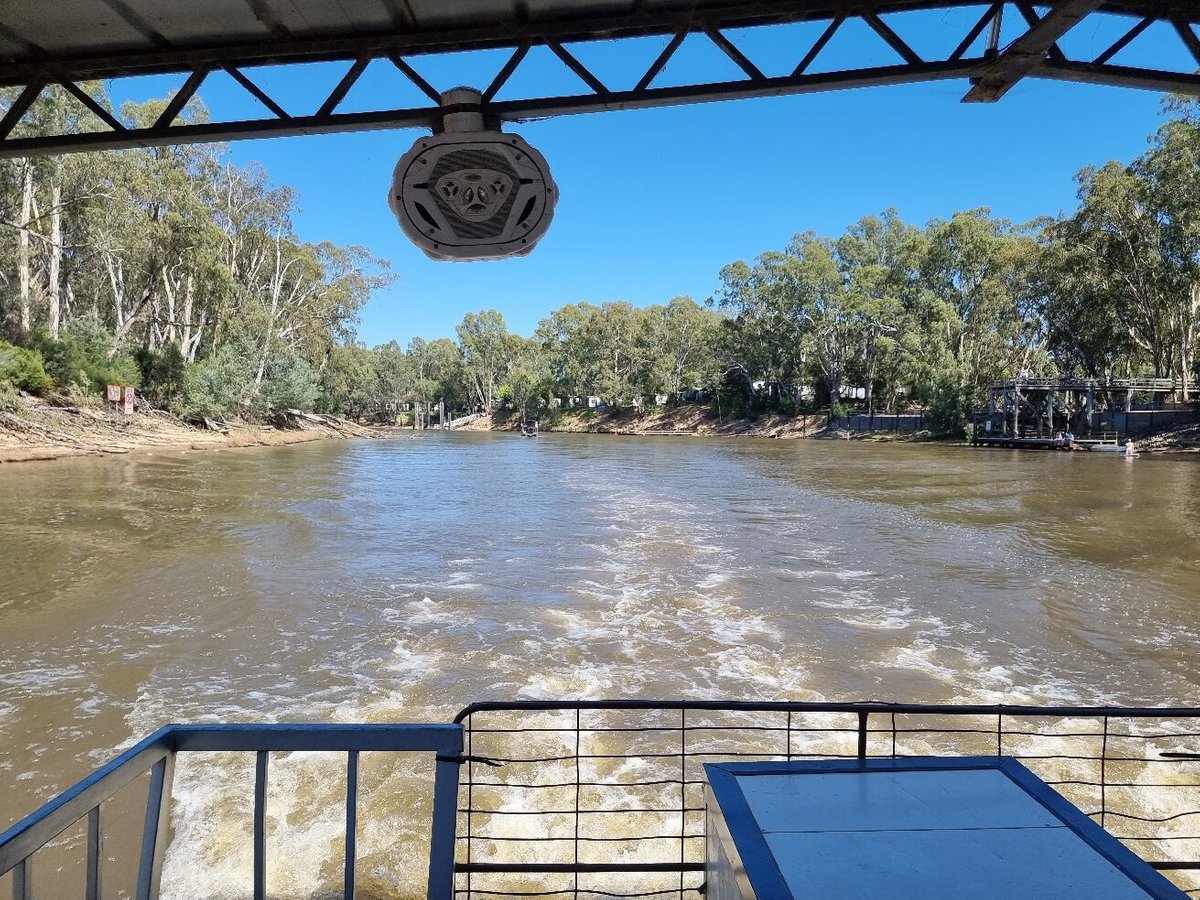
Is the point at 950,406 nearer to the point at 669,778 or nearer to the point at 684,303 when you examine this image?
the point at 684,303

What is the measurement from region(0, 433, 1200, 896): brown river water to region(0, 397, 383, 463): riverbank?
8.99 metres

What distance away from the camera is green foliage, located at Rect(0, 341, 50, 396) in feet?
80.5

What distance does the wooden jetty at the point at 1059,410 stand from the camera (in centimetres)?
3784

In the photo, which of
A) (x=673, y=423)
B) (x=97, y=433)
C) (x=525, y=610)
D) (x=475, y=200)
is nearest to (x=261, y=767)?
(x=475, y=200)

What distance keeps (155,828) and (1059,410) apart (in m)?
49.3

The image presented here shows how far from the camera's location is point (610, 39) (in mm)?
3904

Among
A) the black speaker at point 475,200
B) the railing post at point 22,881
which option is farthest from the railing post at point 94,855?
the black speaker at point 475,200

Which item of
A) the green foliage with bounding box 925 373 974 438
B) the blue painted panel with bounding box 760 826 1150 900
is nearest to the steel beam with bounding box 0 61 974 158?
the blue painted panel with bounding box 760 826 1150 900

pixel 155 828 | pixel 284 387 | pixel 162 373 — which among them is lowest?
pixel 155 828

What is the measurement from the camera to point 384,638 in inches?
270

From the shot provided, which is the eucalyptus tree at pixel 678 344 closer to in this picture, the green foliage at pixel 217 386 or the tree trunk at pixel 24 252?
the green foliage at pixel 217 386

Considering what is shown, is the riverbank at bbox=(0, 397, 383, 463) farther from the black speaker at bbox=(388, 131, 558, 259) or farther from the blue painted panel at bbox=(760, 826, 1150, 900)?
the blue painted panel at bbox=(760, 826, 1150, 900)

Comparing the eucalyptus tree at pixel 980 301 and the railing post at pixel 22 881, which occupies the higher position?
the eucalyptus tree at pixel 980 301

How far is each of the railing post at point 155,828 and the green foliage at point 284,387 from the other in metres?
45.9
